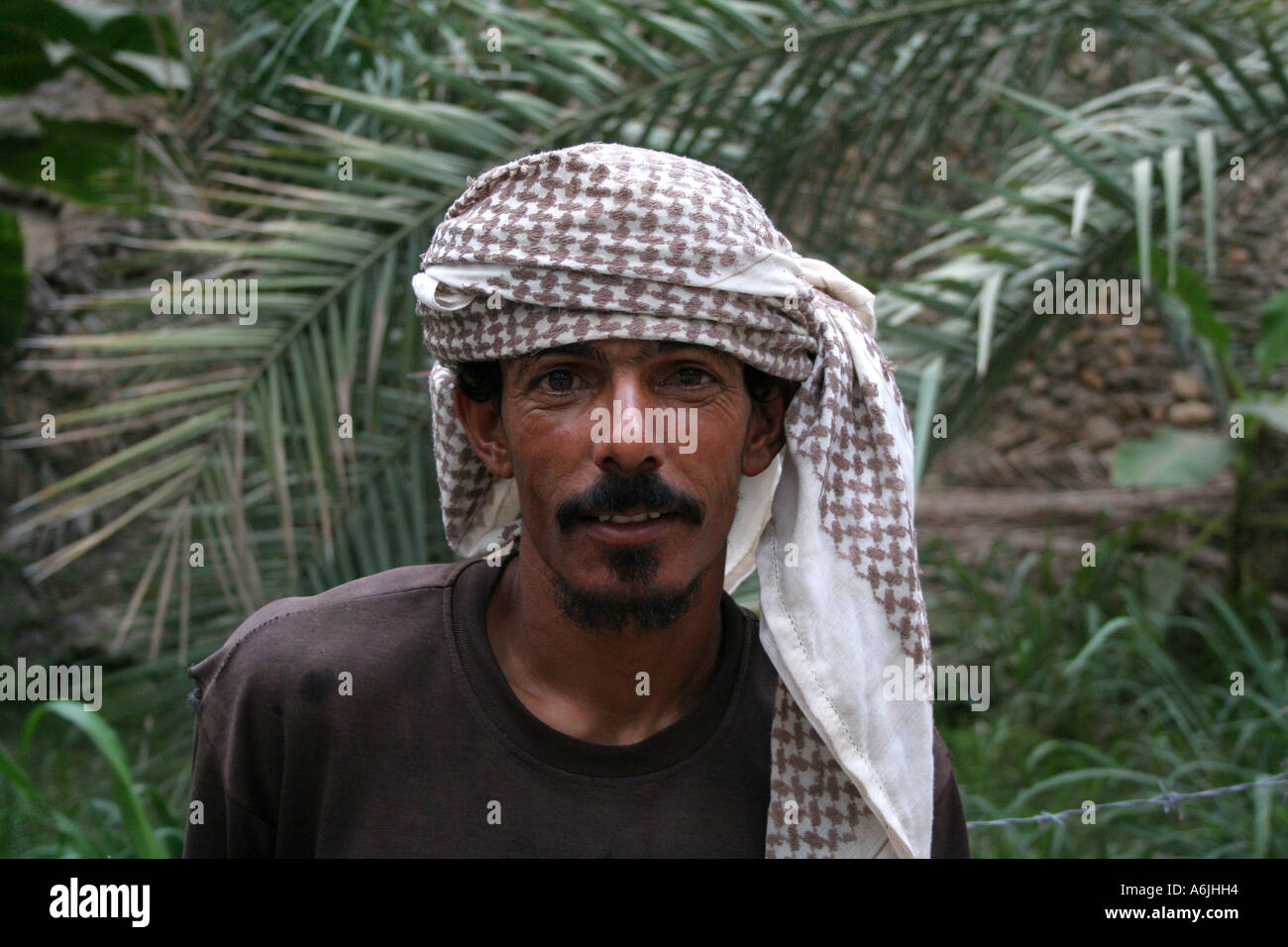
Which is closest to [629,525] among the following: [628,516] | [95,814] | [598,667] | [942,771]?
[628,516]

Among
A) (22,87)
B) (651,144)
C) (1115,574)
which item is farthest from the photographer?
(22,87)

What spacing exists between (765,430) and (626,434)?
0.28 metres

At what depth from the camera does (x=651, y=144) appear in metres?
3.62

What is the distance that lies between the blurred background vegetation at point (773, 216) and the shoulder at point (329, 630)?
0.56 metres

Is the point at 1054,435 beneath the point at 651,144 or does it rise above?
beneath

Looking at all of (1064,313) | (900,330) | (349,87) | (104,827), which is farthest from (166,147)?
(1064,313)

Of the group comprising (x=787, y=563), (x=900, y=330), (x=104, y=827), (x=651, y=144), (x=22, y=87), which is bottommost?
(x=104, y=827)

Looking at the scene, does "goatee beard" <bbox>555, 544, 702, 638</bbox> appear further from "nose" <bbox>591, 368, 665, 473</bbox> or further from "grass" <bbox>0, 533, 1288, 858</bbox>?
"grass" <bbox>0, 533, 1288, 858</bbox>

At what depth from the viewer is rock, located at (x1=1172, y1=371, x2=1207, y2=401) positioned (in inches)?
232

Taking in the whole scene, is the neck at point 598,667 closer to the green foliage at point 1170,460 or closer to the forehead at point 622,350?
the forehead at point 622,350

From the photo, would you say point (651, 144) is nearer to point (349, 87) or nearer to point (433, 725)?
point (349, 87)

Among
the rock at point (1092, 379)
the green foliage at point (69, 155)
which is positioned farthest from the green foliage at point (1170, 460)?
the green foliage at point (69, 155)

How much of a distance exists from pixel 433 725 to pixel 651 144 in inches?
91.8
